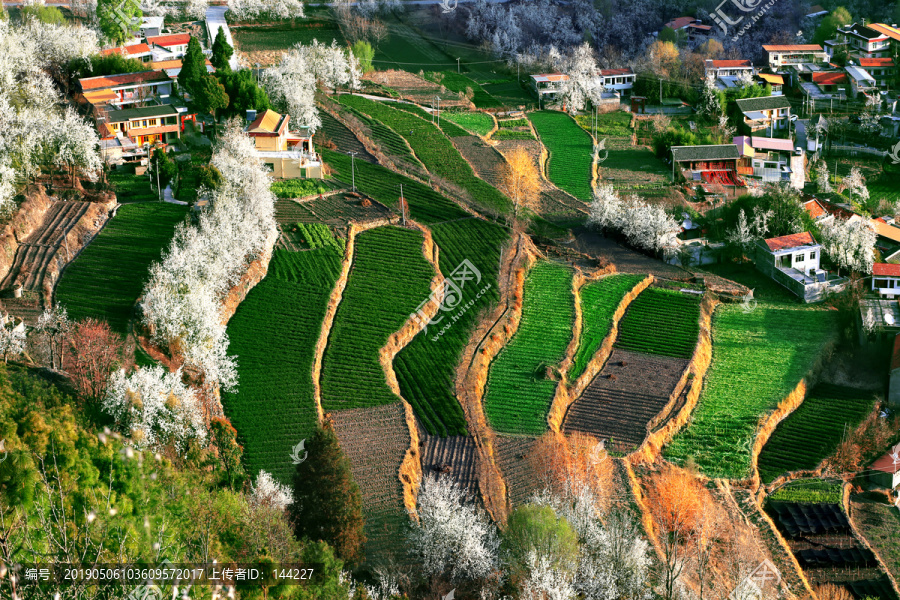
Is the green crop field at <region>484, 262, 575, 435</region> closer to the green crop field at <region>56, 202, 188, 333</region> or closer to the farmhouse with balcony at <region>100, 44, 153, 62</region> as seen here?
the green crop field at <region>56, 202, 188, 333</region>

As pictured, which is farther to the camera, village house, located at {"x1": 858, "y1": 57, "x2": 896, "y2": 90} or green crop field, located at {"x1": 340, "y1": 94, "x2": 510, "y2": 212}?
village house, located at {"x1": 858, "y1": 57, "x2": 896, "y2": 90}

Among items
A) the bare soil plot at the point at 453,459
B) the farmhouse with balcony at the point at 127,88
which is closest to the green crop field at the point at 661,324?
the bare soil plot at the point at 453,459

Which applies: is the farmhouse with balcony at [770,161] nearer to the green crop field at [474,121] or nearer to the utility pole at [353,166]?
the green crop field at [474,121]

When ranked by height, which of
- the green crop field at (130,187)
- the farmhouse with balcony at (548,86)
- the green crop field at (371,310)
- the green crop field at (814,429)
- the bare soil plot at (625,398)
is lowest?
the green crop field at (814,429)

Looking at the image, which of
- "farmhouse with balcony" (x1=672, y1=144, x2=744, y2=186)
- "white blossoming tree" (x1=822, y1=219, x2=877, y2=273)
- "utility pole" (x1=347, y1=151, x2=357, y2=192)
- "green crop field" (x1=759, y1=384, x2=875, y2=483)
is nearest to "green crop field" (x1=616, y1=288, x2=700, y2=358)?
"green crop field" (x1=759, y1=384, x2=875, y2=483)

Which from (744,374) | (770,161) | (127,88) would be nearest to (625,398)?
(744,374)

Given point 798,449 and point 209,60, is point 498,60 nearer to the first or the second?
point 209,60
